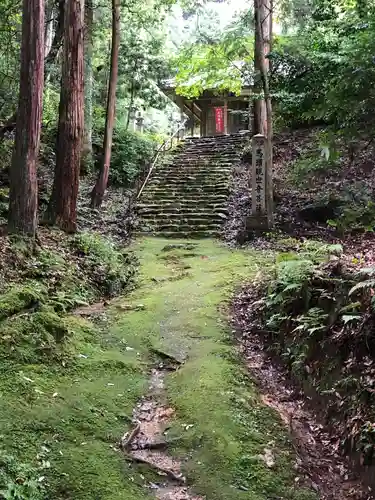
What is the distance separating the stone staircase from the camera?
14898 mm

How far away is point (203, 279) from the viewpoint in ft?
31.0

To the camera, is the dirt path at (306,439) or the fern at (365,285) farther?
the fern at (365,285)

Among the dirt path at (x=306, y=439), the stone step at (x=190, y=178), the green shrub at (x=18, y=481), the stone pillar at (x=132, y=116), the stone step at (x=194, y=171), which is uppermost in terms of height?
the stone pillar at (x=132, y=116)

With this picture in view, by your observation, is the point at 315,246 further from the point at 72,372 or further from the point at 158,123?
the point at 158,123

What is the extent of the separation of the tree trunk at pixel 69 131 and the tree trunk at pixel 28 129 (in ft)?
5.49

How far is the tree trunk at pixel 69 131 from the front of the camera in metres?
10.3

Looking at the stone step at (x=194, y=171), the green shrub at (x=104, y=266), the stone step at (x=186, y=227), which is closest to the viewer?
the green shrub at (x=104, y=266)

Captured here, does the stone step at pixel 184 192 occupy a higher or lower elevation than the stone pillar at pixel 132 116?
lower

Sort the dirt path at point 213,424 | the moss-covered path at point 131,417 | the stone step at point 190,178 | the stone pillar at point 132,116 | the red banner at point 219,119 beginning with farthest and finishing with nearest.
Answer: the red banner at point 219,119 < the stone pillar at point 132,116 < the stone step at point 190,178 < the dirt path at point 213,424 < the moss-covered path at point 131,417

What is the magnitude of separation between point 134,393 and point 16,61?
13.0m

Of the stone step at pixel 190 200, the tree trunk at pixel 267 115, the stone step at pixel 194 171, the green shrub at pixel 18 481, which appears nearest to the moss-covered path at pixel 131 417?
the green shrub at pixel 18 481

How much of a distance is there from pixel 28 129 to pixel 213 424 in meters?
6.16

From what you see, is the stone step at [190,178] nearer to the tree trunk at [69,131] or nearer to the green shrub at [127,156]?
the green shrub at [127,156]

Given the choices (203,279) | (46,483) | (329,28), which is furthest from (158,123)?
(46,483)
